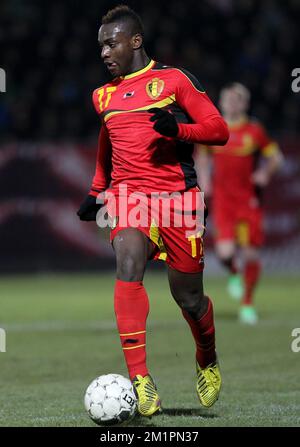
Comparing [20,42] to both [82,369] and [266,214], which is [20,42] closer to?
[266,214]

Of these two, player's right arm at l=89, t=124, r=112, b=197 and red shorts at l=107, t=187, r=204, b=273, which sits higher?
player's right arm at l=89, t=124, r=112, b=197

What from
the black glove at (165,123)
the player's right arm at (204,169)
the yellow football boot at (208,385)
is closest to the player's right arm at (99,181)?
the black glove at (165,123)

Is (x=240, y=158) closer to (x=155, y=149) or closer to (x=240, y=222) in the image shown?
(x=240, y=222)

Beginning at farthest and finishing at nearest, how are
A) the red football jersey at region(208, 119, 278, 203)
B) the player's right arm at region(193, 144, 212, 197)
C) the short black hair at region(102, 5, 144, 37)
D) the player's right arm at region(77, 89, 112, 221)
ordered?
1. the red football jersey at region(208, 119, 278, 203)
2. the player's right arm at region(193, 144, 212, 197)
3. the player's right arm at region(77, 89, 112, 221)
4. the short black hair at region(102, 5, 144, 37)

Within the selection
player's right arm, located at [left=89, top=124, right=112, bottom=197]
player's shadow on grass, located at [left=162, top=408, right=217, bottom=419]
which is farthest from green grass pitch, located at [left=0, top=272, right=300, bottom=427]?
player's right arm, located at [left=89, top=124, right=112, bottom=197]

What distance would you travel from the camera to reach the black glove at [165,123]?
18.3 ft

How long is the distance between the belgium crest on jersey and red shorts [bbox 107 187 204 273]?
56 centimetres

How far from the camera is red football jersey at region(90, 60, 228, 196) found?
19.5ft

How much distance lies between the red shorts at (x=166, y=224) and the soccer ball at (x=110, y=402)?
2.74ft

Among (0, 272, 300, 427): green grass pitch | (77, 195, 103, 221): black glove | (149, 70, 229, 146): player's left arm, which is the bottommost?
(0, 272, 300, 427): green grass pitch

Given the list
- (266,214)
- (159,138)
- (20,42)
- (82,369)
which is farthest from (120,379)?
(20,42)

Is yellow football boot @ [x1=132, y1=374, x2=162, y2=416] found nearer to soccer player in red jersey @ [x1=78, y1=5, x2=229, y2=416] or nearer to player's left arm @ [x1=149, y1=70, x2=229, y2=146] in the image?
soccer player in red jersey @ [x1=78, y1=5, x2=229, y2=416]

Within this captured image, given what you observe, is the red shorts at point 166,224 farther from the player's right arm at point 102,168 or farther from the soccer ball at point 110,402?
the soccer ball at point 110,402
